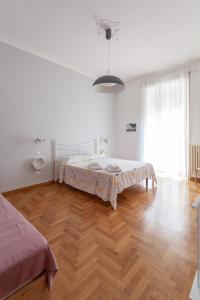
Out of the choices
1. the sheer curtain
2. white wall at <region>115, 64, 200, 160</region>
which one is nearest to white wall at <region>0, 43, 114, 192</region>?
white wall at <region>115, 64, 200, 160</region>

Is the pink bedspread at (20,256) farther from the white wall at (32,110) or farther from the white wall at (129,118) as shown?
the white wall at (129,118)

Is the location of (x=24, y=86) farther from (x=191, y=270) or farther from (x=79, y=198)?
(x=191, y=270)

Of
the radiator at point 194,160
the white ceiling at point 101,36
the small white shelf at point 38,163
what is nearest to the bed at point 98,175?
the small white shelf at point 38,163

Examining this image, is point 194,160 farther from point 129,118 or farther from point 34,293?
point 34,293

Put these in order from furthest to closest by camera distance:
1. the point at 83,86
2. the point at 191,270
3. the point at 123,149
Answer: the point at 123,149 < the point at 83,86 < the point at 191,270

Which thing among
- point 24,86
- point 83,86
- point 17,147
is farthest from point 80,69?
point 17,147

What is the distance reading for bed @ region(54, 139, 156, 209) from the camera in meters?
2.60

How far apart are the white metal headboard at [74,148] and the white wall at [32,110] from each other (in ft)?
0.50

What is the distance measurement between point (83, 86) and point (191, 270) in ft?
15.2

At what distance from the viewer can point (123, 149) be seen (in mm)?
5617

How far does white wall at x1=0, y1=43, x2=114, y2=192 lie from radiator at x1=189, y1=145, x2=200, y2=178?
309 centimetres

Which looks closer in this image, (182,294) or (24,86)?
(182,294)

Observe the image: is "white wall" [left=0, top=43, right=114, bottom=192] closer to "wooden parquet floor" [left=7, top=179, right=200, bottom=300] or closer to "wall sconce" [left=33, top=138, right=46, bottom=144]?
"wall sconce" [left=33, top=138, right=46, bottom=144]

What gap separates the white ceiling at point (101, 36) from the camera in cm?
220
